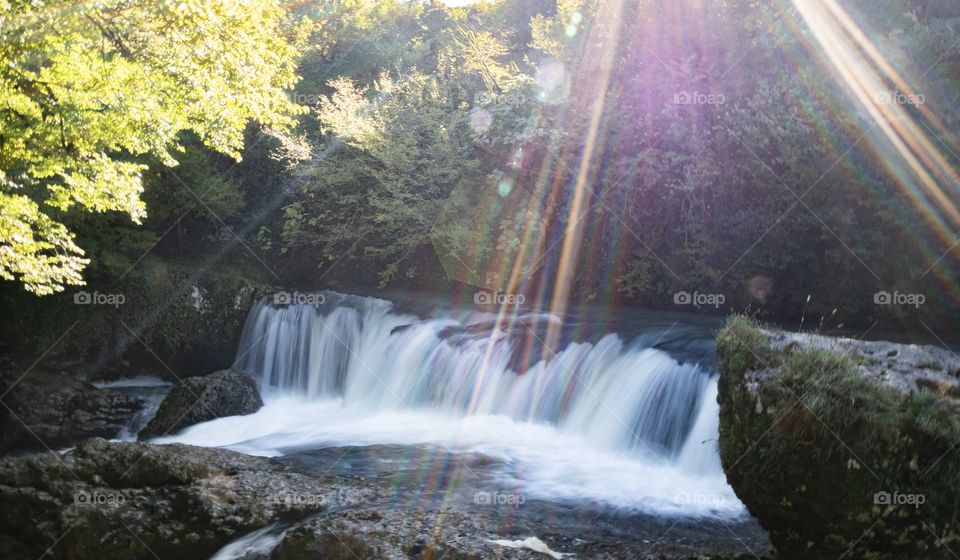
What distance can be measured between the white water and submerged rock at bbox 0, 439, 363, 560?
2.16 meters

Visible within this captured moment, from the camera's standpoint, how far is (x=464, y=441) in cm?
1018

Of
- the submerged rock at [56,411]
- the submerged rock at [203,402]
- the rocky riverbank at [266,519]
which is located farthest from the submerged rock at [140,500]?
the submerged rock at [56,411]

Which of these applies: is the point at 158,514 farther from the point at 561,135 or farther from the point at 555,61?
the point at 555,61

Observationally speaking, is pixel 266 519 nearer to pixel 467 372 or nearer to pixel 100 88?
pixel 467 372

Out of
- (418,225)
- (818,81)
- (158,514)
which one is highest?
(818,81)

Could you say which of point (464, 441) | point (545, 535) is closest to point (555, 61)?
point (464, 441)

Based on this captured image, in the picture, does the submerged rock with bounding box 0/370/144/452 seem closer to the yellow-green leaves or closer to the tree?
the tree

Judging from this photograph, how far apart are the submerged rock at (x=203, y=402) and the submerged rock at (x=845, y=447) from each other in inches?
336

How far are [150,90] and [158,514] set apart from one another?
17.1 ft

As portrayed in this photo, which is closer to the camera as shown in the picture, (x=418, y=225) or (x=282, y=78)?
(x=282, y=78)

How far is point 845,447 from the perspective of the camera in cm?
562

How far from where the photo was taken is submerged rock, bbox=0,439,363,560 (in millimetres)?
7016

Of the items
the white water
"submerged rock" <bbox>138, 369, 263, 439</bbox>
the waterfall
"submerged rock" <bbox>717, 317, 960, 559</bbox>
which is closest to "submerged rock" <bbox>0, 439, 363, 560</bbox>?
the white water

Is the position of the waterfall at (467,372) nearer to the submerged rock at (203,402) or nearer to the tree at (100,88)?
the submerged rock at (203,402)
